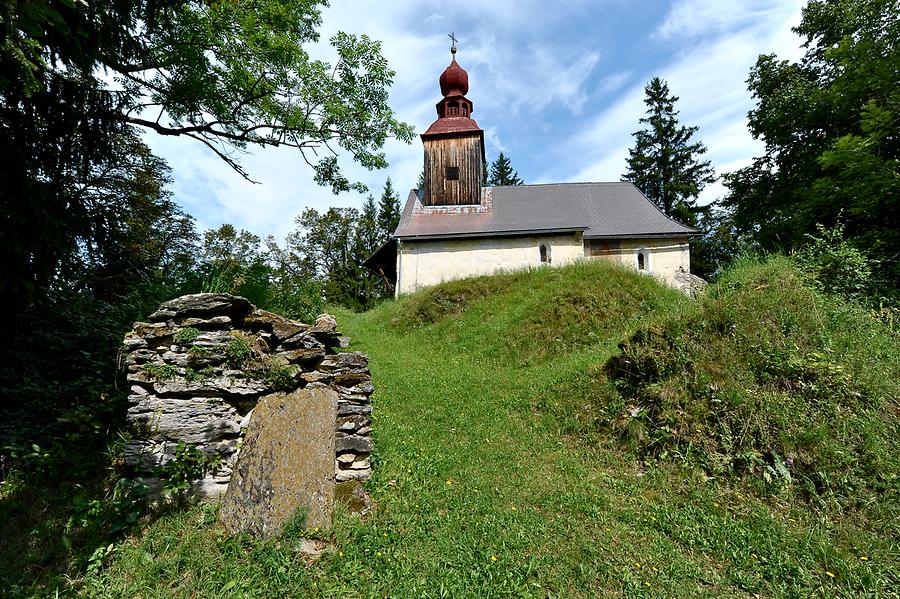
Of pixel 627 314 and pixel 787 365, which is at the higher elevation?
pixel 627 314

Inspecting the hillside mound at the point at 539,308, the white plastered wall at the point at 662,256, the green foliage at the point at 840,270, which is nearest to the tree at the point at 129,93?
the hillside mound at the point at 539,308

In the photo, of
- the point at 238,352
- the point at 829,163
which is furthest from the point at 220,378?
the point at 829,163

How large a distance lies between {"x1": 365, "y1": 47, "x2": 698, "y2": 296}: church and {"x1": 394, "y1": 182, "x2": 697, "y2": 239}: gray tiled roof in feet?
0.15

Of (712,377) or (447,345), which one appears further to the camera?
(447,345)

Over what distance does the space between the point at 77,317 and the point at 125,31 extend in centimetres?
389

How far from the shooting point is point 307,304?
664cm

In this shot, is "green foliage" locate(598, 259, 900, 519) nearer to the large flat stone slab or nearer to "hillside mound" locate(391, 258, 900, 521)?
"hillside mound" locate(391, 258, 900, 521)

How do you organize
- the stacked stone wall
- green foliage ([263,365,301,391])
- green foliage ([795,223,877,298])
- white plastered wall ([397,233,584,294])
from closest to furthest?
the stacked stone wall < green foliage ([263,365,301,391]) < green foliage ([795,223,877,298]) < white plastered wall ([397,233,584,294])

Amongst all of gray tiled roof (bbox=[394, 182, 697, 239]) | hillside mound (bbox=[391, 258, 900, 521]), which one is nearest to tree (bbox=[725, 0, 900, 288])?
hillside mound (bbox=[391, 258, 900, 521])

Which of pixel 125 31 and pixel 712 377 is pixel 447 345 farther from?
pixel 125 31

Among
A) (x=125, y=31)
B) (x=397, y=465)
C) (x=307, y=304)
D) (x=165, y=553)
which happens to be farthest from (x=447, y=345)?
(x=125, y=31)

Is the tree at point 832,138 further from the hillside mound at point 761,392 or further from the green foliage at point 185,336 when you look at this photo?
the green foliage at point 185,336

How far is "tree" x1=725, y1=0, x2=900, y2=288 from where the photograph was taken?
26.3ft

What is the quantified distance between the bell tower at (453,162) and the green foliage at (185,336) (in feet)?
52.2
